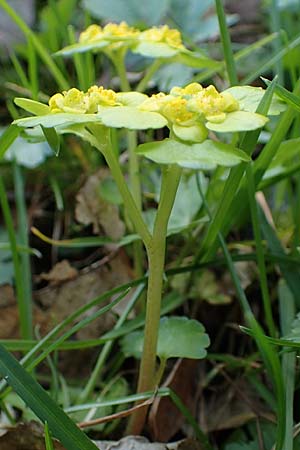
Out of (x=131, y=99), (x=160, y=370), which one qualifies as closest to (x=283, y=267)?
(x=160, y=370)

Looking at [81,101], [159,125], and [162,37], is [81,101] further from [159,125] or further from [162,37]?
[162,37]

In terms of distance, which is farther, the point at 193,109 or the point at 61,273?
the point at 61,273

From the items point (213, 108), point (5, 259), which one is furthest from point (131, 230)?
point (213, 108)

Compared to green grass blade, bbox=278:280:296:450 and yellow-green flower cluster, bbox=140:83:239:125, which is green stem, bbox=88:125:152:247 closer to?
yellow-green flower cluster, bbox=140:83:239:125

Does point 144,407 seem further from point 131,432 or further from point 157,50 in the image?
point 157,50

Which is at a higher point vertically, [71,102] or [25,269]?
[71,102]

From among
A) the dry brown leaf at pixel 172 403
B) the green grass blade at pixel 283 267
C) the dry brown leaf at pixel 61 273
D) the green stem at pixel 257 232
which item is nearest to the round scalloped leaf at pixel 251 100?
the green stem at pixel 257 232
